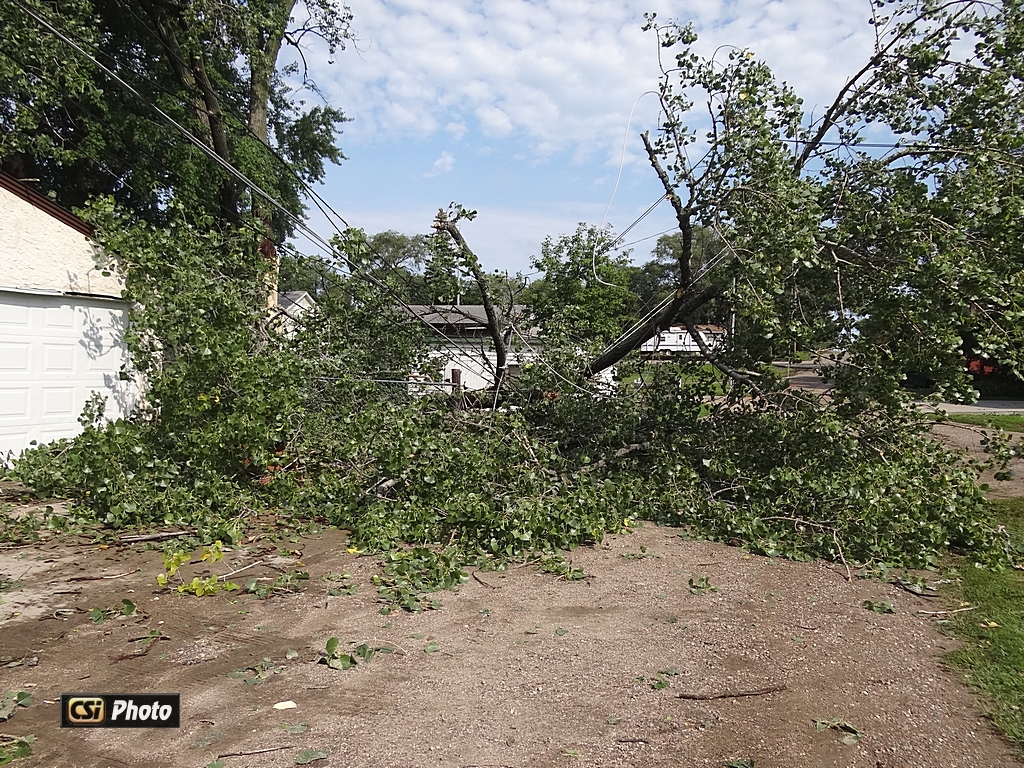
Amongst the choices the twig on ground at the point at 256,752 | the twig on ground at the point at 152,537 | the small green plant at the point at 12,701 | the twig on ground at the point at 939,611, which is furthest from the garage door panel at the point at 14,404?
the twig on ground at the point at 939,611

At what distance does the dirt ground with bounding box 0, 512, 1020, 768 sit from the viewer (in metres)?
2.74

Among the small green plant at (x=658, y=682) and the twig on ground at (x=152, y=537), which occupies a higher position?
the twig on ground at (x=152, y=537)

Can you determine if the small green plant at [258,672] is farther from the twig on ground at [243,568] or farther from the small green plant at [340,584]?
the twig on ground at [243,568]

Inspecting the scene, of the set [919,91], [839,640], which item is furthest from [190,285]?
[919,91]

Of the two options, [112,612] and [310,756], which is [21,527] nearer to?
[112,612]

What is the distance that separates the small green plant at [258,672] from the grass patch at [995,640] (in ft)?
10.3

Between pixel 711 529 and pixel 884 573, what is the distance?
1.36 meters

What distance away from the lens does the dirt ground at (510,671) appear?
2740mm

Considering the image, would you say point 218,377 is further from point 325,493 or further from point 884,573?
point 884,573

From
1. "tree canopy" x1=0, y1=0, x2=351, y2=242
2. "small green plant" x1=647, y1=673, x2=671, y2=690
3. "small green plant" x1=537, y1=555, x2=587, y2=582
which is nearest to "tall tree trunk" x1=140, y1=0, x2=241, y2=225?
"tree canopy" x1=0, y1=0, x2=351, y2=242

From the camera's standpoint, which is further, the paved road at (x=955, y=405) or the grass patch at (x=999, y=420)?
the grass patch at (x=999, y=420)

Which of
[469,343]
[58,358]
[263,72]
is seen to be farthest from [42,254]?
[263,72]

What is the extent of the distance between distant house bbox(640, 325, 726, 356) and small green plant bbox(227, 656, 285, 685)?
17.0ft

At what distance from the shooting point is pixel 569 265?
821 cm
